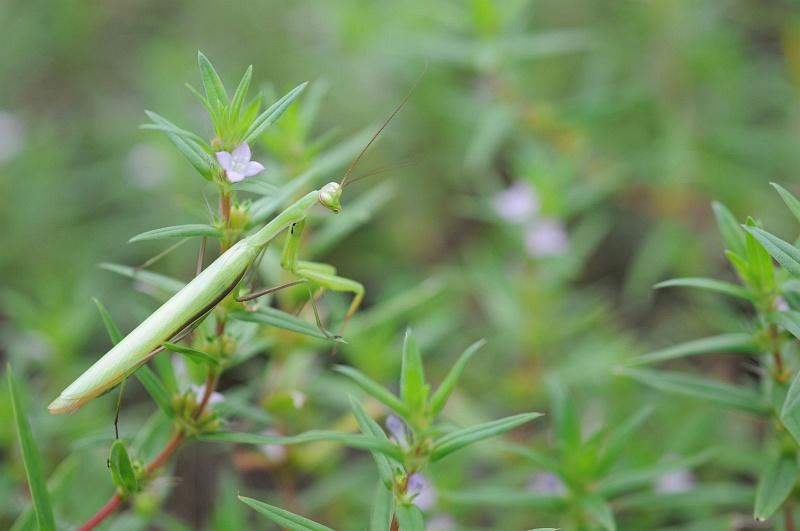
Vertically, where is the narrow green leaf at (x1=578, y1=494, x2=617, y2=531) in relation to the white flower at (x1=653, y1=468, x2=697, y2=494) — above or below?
above

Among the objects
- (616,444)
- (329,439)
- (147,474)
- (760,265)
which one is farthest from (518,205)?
(147,474)

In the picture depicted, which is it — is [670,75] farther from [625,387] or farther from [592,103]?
[625,387]

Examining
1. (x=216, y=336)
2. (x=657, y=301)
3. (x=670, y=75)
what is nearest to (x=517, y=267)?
(x=657, y=301)

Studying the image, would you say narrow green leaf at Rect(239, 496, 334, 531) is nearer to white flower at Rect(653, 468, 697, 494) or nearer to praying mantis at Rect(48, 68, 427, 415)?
praying mantis at Rect(48, 68, 427, 415)

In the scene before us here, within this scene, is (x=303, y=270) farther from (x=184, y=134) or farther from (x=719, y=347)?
(x=719, y=347)

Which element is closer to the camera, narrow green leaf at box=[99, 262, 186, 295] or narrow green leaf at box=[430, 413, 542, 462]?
narrow green leaf at box=[430, 413, 542, 462]

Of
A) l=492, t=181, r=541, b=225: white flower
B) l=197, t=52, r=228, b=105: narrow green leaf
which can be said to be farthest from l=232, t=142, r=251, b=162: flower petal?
l=492, t=181, r=541, b=225: white flower
